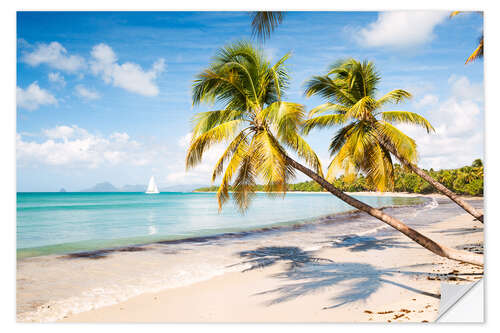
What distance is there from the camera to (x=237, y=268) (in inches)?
236

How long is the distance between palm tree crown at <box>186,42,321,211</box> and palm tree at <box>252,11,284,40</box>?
239mm

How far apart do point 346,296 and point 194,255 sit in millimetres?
4358

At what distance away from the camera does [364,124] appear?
4.23 meters

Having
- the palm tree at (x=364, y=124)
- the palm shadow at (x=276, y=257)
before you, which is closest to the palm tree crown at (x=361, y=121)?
the palm tree at (x=364, y=124)

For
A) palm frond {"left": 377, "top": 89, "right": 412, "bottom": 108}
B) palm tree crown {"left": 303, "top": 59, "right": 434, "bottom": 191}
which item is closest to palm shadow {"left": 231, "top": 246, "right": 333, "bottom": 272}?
palm tree crown {"left": 303, "top": 59, "right": 434, "bottom": 191}

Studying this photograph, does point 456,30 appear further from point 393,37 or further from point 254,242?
point 254,242

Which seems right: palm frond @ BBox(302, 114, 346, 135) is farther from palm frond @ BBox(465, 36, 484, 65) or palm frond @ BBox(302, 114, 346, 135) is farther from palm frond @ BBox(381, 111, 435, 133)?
palm frond @ BBox(465, 36, 484, 65)

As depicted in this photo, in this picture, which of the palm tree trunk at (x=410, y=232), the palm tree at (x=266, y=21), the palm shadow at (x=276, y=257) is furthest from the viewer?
the palm shadow at (x=276, y=257)

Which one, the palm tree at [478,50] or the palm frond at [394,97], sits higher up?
the palm tree at [478,50]

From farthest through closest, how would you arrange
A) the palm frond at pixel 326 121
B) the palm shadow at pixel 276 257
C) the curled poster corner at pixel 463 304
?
1. the palm shadow at pixel 276 257
2. the palm frond at pixel 326 121
3. the curled poster corner at pixel 463 304

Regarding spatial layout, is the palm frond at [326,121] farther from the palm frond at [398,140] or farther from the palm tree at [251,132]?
the palm tree at [251,132]

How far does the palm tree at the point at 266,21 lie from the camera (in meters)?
3.81

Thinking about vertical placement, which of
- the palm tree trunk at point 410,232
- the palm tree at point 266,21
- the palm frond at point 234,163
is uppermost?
the palm tree at point 266,21

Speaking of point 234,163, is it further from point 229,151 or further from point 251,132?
point 251,132
